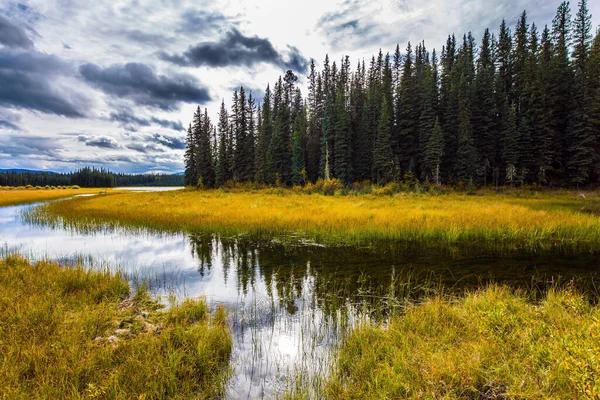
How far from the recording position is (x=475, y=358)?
338cm

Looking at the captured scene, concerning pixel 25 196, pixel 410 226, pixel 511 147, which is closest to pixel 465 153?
pixel 511 147

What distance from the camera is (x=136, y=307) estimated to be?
6051 millimetres

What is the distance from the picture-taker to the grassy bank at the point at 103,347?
329cm

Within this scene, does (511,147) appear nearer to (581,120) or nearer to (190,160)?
(581,120)

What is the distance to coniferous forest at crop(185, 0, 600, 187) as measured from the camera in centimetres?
3594

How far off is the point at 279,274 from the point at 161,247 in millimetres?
6687

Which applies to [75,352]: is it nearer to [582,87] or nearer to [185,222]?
[185,222]

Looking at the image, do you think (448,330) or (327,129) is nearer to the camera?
(448,330)

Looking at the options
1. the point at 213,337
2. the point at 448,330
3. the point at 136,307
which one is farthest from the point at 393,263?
the point at 136,307

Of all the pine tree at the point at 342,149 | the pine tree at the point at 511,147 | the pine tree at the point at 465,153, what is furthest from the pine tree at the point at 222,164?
the pine tree at the point at 511,147

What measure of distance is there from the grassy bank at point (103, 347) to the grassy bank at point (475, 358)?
1.95m

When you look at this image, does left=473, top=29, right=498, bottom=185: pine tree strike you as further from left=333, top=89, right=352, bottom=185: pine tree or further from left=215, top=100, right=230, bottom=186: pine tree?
left=215, top=100, right=230, bottom=186: pine tree

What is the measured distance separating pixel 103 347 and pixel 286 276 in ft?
16.7

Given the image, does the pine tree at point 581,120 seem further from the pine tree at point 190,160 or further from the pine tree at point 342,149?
the pine tree at point 190,160
